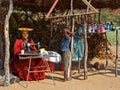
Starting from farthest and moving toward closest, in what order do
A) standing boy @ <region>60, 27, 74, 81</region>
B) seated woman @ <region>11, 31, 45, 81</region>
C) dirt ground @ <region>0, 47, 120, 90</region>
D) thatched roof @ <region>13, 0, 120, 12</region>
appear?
thatched roof @ <region>13, 0, 120, 12</region> < seated woman @ <region>11, 31, 45, 81</region> < standing boy @ <region>60, 27, 74, 81</region> < dirt ground @ <region>0, 47, 120, 90</region>

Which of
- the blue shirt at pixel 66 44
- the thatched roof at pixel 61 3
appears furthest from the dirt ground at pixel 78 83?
the thatched roof at pixel 61 3

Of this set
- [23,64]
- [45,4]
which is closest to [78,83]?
[23,64]

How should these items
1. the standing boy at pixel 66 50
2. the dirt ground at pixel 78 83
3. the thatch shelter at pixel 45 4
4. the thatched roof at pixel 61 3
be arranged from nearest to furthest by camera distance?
the dirt ground at pixel 78 83 < the standing boy at pixel 66 50 < the thatched roof at pixel 61 3 < the thatch shelter at pixel 45 4

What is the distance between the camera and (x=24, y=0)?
1061cm

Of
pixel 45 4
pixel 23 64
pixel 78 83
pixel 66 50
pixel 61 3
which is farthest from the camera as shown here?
pixel 61 3

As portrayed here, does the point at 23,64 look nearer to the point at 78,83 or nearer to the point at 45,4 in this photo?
the point at 78,83

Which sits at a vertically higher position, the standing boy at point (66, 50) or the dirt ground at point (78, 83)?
the standing boy at point (66, 50)

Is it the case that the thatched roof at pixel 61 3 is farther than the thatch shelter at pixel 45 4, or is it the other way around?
the thatch shelter at pixel 45 4

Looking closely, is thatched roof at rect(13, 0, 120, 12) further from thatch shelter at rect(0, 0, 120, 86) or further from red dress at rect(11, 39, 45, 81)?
red dress at rect(11, 39, 45, 81)

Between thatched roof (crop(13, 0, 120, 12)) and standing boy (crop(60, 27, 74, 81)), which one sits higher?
thatched roof (crop(13, 0, 120, 12))

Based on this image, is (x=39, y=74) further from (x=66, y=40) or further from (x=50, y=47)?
(x=50, y=47)

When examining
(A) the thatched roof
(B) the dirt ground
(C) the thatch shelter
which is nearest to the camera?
(B) the dirt ground

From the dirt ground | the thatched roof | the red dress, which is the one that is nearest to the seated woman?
the red dress

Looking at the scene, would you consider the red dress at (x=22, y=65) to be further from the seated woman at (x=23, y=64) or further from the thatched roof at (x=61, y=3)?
the thatched roof at (x=61, y=3)
